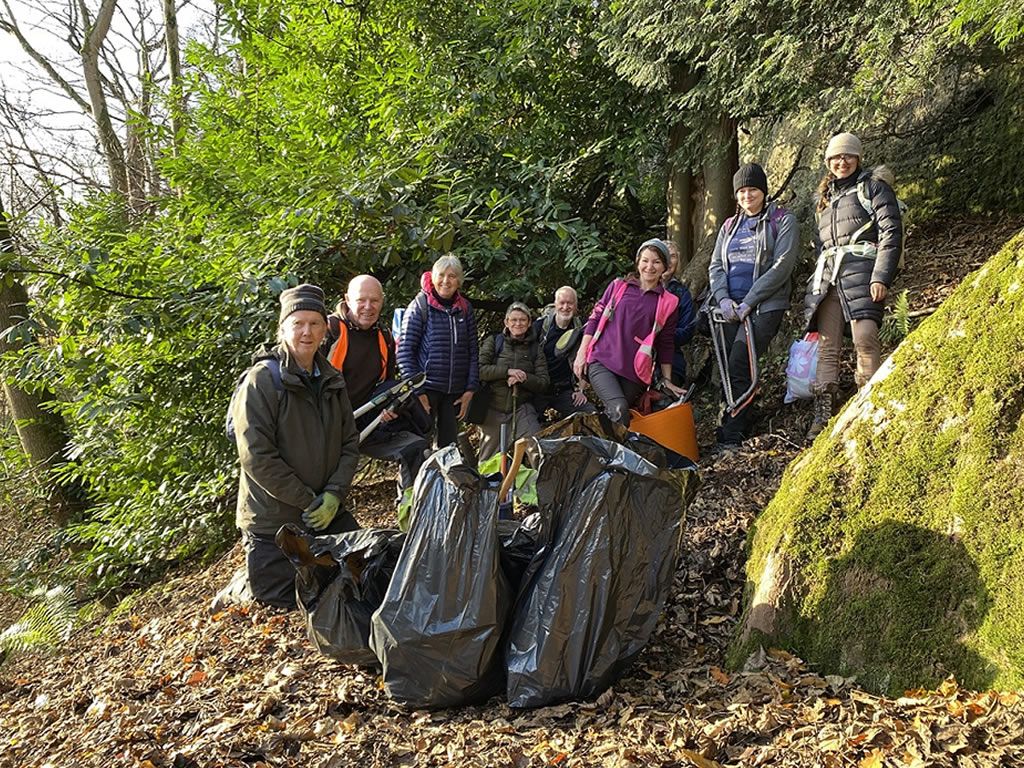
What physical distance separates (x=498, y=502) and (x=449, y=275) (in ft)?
8.95

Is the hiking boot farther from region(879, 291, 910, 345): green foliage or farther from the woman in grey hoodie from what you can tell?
region(879, 291, 910, 345): green foliage

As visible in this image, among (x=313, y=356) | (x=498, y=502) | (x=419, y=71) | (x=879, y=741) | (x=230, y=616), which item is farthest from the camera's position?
(x=419, y=71)

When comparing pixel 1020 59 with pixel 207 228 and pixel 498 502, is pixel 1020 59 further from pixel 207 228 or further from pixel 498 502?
pixel 207 228

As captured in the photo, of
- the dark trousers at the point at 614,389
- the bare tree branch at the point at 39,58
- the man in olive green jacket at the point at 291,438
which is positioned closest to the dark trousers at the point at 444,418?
the dark trousers at the point at 614,389

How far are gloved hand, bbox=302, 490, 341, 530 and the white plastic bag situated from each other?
10.2 ft

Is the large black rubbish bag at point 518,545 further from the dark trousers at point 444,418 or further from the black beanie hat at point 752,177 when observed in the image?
the black beanie hat at point 752,177

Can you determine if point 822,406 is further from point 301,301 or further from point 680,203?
point 680,203

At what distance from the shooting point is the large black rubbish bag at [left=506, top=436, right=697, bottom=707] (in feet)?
8.81

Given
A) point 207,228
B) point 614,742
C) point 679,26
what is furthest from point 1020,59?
point 207,228

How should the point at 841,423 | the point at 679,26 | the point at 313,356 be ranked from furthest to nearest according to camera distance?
the point at 679,26, the point at 313,356, the point at 841,423

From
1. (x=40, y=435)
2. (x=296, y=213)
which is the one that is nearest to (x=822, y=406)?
(x=296, y=213)

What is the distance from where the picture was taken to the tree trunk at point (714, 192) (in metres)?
6.84

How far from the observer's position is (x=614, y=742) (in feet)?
7.77

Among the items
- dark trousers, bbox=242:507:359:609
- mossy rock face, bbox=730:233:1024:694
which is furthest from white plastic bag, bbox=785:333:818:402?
dark trousers, bbox=242:507:359:609
